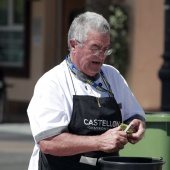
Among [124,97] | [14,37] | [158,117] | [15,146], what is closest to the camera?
[124,97]

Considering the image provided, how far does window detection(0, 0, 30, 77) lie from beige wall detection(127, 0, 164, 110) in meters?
3.18

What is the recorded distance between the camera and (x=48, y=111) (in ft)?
13.6

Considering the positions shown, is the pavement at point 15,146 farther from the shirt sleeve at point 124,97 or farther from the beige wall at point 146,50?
the shirt sleeve at point 124,97

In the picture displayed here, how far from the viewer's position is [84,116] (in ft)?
13.8

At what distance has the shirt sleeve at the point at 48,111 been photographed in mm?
4125

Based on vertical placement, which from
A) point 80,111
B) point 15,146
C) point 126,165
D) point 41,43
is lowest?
point 15,146

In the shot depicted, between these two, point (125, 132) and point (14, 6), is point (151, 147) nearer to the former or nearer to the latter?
point (125, 132)

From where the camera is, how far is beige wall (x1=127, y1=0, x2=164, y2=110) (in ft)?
53.6

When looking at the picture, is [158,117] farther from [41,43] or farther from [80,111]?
[41,43]

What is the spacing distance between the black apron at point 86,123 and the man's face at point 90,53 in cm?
17

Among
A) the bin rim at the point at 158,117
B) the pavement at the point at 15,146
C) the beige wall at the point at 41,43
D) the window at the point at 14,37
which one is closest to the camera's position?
the bin rim at the point at 158,117

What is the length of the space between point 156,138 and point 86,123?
2.27 metres

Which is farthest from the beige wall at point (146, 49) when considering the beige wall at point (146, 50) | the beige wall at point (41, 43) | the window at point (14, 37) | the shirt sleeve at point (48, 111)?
the shirt sleeve at point (48, 111)

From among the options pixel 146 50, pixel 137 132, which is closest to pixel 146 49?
pixel 146 50
